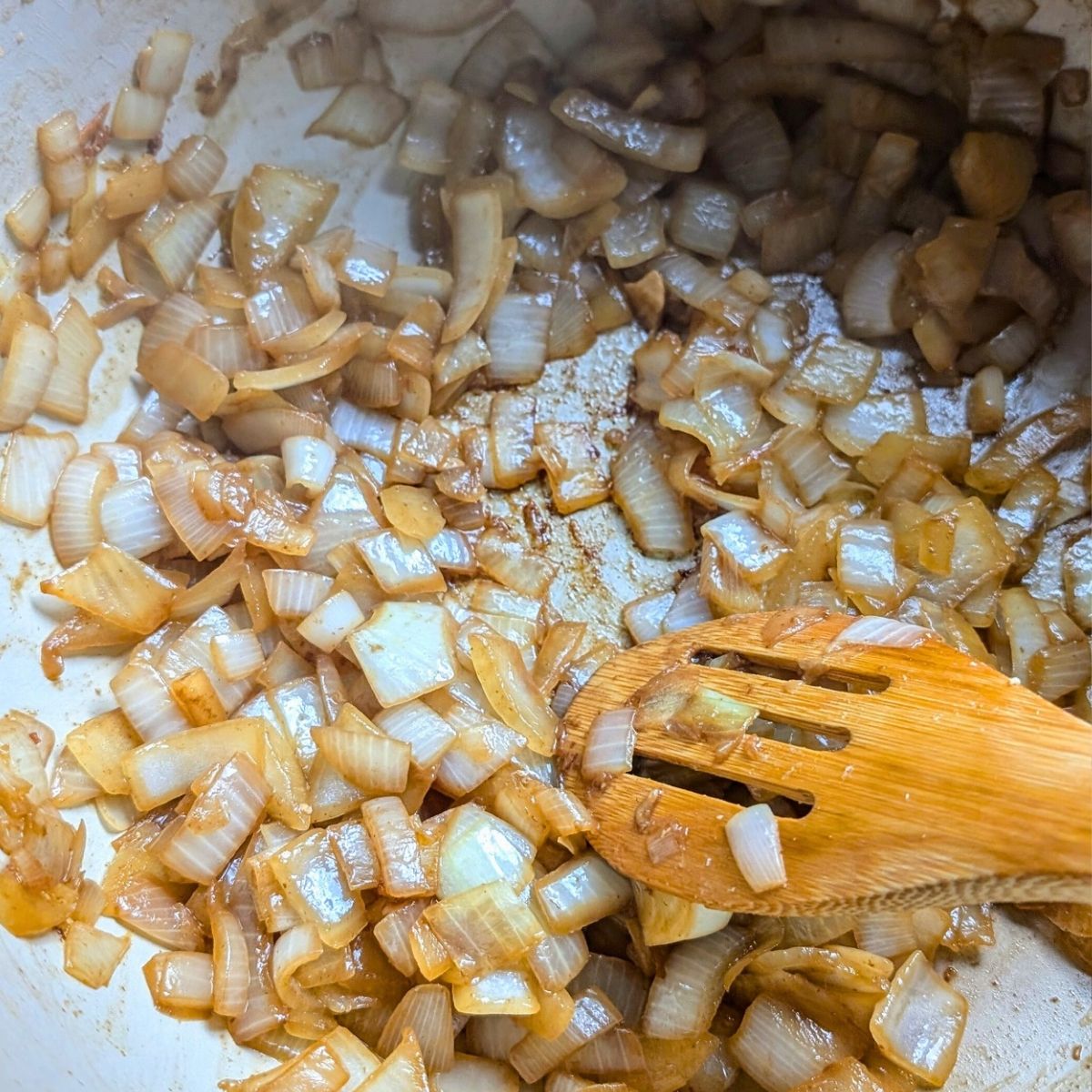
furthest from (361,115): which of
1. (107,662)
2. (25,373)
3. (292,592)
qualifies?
(107,662)

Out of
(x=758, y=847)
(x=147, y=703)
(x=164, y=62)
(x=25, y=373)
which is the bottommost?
(x=758, y=847)

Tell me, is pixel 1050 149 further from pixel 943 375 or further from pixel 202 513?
pixel 202 513

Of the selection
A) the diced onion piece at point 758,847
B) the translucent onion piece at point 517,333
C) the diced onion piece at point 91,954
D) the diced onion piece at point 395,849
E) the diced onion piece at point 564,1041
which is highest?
the translucent onion piece at point 517,333

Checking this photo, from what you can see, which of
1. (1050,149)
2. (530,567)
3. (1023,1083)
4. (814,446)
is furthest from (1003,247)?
(1023,1083)

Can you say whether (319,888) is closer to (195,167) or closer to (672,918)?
(672,918)

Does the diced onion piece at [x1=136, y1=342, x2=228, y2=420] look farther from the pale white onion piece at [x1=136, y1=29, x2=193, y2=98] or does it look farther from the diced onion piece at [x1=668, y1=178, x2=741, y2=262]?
the diced onion piece at [x1=668, y1=178, x2=741, y2=262]

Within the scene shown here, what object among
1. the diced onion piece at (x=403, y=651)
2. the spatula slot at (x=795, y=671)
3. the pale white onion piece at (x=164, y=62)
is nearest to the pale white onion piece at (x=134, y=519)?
the diced onion piece at (x=403, y=651)

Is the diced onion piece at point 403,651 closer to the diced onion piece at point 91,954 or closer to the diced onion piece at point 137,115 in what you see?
the diced onion piece at point 91,954
